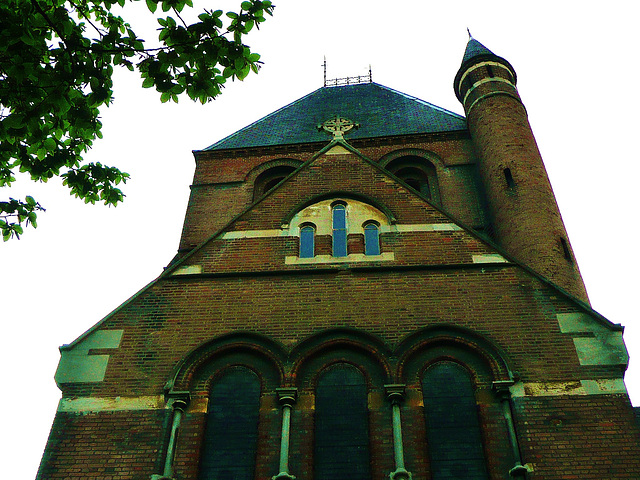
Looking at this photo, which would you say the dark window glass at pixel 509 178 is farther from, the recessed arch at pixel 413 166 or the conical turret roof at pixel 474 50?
the conical turret roof at pixel 474 50

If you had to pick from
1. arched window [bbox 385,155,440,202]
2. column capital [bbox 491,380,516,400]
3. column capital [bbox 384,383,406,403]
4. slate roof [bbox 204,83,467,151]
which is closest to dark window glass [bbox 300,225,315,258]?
column capital [bbox 384,383,406,403]

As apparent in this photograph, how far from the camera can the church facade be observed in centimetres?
862

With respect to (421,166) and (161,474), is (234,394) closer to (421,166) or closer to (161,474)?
(161,474)

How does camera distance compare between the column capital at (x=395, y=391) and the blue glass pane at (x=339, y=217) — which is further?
the blue glass pane at (x=339, y=217)

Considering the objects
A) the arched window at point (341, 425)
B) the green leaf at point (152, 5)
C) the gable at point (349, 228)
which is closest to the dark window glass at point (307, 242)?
the gable at point (349, 228)

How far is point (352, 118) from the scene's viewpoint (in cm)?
2472

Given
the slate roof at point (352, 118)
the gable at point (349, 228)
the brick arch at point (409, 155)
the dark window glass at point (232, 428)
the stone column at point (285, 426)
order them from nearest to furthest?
the stone column at point (285, 426), the dark window glass at point (232, 428), the gable at point (349, 228), the brick arch at point (409, 155), the slate roof at point (352, 118)

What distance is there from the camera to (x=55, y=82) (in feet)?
23.2

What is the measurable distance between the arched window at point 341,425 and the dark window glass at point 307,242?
92.6 inches

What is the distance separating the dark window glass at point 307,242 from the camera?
37.7 ft

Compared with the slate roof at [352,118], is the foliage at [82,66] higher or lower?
lower

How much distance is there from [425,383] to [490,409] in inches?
38.0

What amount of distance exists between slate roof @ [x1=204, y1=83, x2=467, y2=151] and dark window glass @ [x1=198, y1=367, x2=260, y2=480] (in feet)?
42.2

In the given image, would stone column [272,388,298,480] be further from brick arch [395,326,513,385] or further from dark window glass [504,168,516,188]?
dark window glass [504,168,516,188]
